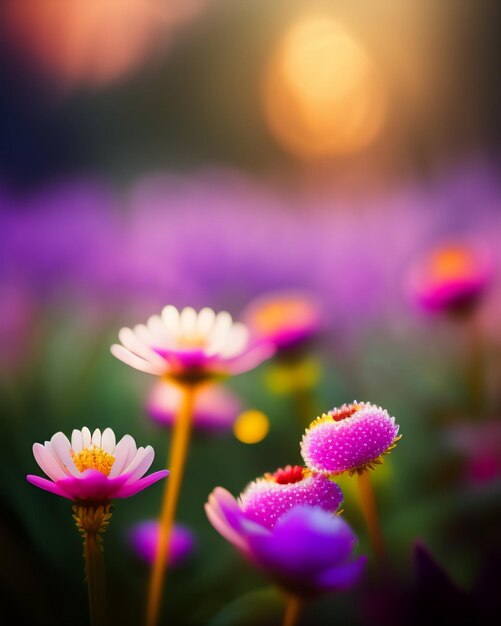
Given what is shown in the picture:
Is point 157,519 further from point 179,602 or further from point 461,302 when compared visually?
point 461,302

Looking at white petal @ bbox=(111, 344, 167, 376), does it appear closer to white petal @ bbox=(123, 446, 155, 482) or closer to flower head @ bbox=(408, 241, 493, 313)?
white petal @ bbox=(123, 446, 155, 482)

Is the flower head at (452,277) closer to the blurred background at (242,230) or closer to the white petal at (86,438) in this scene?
the blurred background at (242,230)

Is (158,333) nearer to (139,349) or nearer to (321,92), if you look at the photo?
(139,349)

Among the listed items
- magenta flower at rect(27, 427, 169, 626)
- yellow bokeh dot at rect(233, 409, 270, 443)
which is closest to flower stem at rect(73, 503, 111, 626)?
magenta flower at rect(27, 427, 169, 626)

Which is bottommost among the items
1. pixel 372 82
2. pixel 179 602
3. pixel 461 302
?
pixel 179 602

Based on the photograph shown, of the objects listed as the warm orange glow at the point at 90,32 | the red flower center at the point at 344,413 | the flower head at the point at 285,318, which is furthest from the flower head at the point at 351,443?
the warm orange glow at the point at 90,32

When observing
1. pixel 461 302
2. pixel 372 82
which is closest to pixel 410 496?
pixel 461 302
